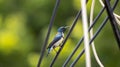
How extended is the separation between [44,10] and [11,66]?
600 millimetres

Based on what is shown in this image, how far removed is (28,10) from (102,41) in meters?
1.14

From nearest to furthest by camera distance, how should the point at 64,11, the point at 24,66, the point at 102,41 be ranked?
the point at 102,41 < the point at 24,66 < the point at 64,11

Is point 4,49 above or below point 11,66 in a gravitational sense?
above

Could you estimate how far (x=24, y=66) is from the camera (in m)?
5.17

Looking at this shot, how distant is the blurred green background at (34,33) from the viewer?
15.3ft

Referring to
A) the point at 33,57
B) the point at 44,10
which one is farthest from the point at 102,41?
the point at 44,10

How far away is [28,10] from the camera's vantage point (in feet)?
18.5

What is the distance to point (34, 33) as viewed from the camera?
5602 millimetres

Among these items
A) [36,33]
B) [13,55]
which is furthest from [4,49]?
[36,33]

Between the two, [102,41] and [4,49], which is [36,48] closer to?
[4,49]

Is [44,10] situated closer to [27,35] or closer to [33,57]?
[27,35]

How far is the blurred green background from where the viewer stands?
15.3 ft

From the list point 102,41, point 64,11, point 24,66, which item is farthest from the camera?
point 64,11

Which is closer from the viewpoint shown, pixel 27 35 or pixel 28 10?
pixel 27 35
